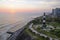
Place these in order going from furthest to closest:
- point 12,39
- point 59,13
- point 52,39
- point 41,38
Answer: point 59,13 → point 12,39 → point 41,38 → point 52,39

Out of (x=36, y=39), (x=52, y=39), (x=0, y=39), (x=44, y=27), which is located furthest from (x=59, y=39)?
(x=0, y=39)

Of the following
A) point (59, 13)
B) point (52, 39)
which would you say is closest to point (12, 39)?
point (52, 39)

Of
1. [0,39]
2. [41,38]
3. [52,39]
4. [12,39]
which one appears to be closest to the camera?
[52,39]

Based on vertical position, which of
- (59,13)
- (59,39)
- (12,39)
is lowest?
(59,13)

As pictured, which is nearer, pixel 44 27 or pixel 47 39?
pixel 47 39

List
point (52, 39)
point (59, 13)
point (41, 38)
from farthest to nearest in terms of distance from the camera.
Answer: point (59, 13)
point (41, 38)
point (52, 39)

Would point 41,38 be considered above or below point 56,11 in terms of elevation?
above

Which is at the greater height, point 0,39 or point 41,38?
point 41,38

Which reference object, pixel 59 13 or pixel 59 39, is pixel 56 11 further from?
pixel 59 39

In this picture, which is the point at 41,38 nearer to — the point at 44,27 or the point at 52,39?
the point at 52,39
